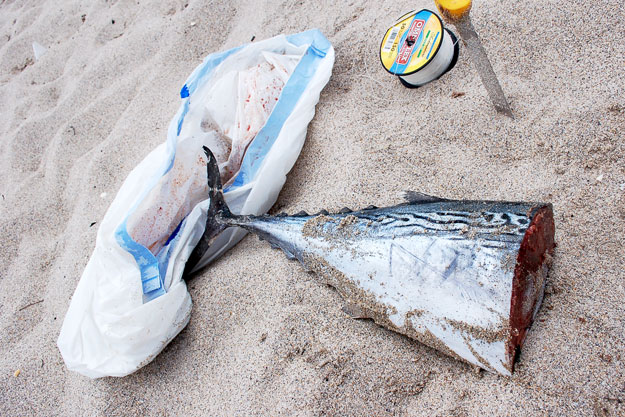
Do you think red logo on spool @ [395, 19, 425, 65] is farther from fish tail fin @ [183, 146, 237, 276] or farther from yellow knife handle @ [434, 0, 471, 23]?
fish tail fin @ [183, 146, 237, 276]

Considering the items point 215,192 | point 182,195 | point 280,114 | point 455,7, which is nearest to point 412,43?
point 455,7

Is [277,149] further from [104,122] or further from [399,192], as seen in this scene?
[104,122]

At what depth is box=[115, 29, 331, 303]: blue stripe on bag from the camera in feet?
6.06

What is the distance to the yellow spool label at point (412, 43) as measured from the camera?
203 cm

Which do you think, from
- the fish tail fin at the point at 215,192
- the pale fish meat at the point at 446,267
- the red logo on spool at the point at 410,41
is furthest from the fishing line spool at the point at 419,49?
the fish tail fin at the point at 215,192

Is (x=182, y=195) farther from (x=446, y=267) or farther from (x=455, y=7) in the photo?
(x=455, y=7)

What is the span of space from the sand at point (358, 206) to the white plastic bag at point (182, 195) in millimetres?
132

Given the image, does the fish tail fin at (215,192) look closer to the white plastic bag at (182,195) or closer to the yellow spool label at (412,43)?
the white plastic bag at (182,195)

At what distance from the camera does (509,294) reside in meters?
1.19

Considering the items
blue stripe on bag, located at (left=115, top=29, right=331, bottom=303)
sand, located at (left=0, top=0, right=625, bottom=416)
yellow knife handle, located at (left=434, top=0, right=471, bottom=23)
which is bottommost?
sand, located at (left=0, top=0, right=625, bottom=416)

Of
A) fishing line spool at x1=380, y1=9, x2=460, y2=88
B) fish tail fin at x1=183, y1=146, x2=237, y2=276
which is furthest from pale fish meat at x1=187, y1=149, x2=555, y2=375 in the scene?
fishing line spool at x1=380, y1=9, x2=460, y2=88

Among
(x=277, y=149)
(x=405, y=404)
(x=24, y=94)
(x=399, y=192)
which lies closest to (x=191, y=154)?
(x=277, y=149)

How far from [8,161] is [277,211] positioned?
2363mm

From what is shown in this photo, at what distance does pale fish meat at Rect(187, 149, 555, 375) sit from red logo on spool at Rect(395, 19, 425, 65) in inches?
34.3
